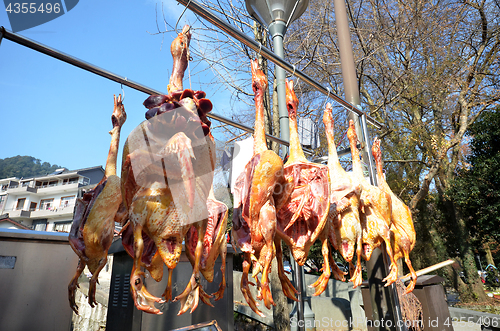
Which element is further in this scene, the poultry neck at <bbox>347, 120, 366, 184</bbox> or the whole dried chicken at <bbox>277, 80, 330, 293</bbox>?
the poultry neck at <bbox>347, 120, 366, 184</bbox>

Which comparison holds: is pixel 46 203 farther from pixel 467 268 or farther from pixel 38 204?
pixel 467 268

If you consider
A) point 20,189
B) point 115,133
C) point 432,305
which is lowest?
point 432,305

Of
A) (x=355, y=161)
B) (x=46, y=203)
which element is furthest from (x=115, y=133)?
(x=46, y=203)

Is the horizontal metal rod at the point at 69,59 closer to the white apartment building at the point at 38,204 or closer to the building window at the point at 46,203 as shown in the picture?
the white apartment building at the point at 38,204

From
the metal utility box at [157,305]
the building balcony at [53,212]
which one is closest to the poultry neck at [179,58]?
the metal utility box at [157,305]

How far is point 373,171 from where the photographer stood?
3352 millimetres

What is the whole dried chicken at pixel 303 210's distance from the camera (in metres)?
2.03

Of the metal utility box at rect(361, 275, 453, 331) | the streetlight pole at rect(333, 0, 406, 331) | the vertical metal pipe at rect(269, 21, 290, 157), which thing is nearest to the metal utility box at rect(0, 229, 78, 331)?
the vertical metal pipe at rect(269, 21, 290, 157)

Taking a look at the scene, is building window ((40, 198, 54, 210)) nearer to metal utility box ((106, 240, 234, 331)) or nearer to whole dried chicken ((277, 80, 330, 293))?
metal utility box ((106, 240, 234, 331))

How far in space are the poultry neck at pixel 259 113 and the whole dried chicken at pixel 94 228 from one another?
0.94m

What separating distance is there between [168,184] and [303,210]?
1027 millimetres

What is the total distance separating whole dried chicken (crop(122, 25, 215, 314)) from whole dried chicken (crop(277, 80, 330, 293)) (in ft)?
2.46

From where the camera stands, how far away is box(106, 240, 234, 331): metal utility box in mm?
2879

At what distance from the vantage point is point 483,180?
10734 millimetres
